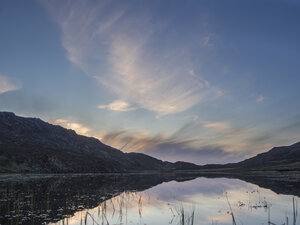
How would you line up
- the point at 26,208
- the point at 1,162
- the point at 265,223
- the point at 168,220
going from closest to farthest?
1. the point at 265,223
2. the point at 168,220
3. the point at 26,208
4. the point at 1,162

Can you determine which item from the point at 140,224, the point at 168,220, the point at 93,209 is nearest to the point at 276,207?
the point at 168,220

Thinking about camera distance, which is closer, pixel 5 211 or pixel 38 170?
pixel 5 211

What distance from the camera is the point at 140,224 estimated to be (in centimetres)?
2091

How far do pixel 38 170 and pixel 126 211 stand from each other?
16123 cm

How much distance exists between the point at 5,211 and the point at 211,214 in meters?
21.7

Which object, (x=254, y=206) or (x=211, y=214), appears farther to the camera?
(x=254, y=206)

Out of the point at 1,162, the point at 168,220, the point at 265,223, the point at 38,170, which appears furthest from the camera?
the point at 38,170

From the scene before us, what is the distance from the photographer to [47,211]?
2441 centimetres

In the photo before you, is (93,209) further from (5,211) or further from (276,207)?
(276,207)

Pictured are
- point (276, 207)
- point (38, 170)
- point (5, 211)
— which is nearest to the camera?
point (5, 211)

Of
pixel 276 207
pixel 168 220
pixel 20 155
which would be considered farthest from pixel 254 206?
pixel 20 155

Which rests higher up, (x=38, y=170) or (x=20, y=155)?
(x=20, y=155)

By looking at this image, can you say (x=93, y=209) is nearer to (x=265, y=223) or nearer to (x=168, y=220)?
(x=168, y=220)

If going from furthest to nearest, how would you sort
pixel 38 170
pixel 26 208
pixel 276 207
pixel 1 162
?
pixel 38 170, pixel 1 162, pixel 276 207, pixel 26 208
